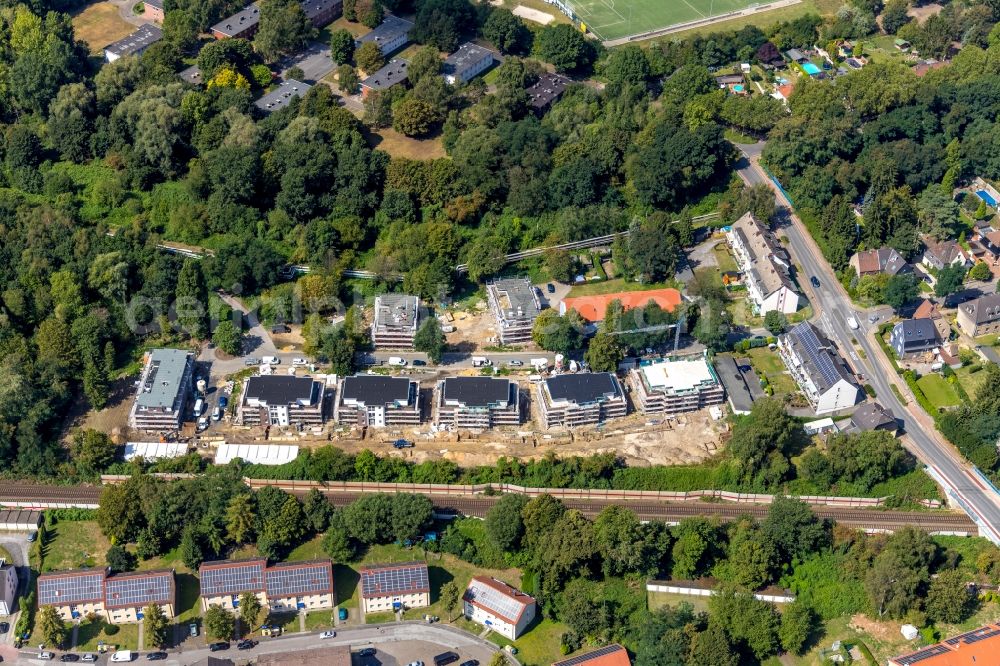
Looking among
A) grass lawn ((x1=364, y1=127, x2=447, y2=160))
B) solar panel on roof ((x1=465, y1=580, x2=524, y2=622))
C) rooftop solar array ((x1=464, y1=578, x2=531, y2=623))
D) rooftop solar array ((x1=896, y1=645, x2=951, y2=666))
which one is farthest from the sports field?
rooftop solar array ((x1=896, y1=645, x2=951, y2=666))

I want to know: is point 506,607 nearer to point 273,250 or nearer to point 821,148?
point 273,250

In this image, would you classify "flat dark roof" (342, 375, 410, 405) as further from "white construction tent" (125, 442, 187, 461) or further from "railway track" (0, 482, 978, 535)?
"white construction tent" (125, 442, 187, 461)

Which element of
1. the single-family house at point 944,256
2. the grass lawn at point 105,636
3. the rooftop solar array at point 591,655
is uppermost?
the single-family house at point 944,256

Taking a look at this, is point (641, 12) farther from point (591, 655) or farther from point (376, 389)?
point (591, 655)

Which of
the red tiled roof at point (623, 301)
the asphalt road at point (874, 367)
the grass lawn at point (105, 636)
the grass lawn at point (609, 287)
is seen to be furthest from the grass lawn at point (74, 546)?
the asphalt road at point (874, 367)

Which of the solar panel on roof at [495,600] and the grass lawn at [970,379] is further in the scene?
the grass lawn at [970,379]

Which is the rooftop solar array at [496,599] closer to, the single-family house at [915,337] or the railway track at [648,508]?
the railway track at [648,508]

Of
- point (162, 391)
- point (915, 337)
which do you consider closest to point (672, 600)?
point (915, 337)
